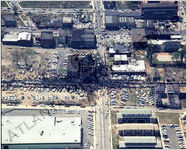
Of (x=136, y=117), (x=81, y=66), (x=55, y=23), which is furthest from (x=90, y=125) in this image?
(x=55, y=23)

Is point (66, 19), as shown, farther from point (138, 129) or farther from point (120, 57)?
point (138, 129)

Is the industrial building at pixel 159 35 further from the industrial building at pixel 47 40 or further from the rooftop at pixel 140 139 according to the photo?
the rooftop at pixel 140 139

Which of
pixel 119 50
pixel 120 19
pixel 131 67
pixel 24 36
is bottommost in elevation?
pixel 131 67

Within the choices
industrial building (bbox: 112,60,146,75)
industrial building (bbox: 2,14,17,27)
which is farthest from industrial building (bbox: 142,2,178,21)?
industrial building (bbox: 2,14,17,27)

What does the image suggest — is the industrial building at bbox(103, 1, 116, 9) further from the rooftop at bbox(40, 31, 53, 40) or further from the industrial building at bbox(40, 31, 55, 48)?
the industrial building at bbox(40, 31, 55, 48)

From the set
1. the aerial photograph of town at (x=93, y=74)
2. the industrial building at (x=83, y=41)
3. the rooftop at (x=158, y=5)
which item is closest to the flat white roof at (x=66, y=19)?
the aerial photograph of town at (x=93, y=74)
